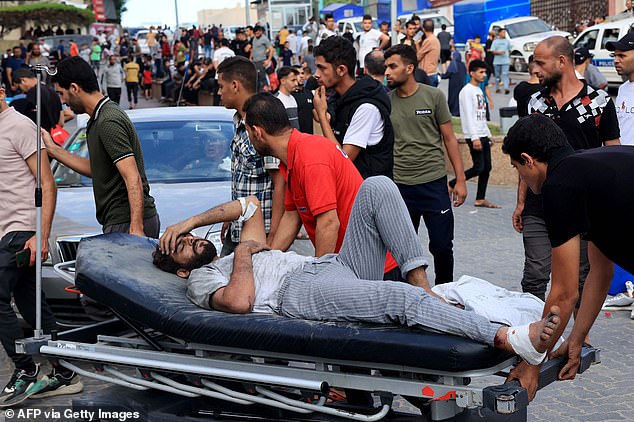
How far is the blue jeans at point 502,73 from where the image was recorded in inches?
1098

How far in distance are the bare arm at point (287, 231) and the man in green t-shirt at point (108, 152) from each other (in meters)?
0.97

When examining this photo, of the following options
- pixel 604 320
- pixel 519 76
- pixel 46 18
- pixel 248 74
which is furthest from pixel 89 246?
pixel 46 18

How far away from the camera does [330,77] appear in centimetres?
676

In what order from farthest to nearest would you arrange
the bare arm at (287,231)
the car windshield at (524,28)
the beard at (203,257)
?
1. the car windshield at (524,28)
2. the bare arm at (287,231)
3. the beard at (203,257)

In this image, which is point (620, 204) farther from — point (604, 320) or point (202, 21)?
point (202, 21)

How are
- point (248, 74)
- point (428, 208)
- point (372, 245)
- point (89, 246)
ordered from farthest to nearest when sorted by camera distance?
point (428, 208)
point (248, 74)
point (89, 246)
point (372, 245)

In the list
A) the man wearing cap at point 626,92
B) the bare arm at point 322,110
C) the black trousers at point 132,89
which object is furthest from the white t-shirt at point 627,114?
the black trousers at point 132,89

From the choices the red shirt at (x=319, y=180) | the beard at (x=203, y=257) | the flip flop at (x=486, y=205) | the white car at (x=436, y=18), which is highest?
the white car at (x=436, y=18)

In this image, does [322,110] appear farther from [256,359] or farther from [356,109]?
[256,359]

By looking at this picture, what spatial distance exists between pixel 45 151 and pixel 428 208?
2911 mm

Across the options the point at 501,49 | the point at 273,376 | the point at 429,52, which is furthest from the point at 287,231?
the point at 501,49

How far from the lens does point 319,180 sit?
16.8 ft

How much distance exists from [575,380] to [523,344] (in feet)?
7.76

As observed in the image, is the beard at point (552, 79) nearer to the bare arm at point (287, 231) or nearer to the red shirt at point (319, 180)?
the red shirt at point (319, 180)
